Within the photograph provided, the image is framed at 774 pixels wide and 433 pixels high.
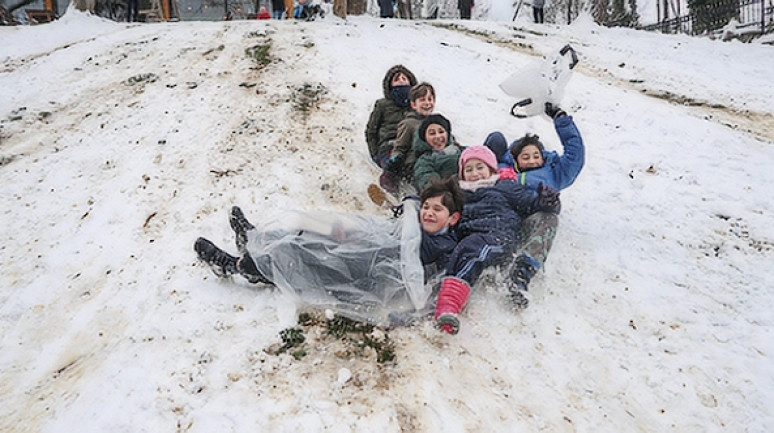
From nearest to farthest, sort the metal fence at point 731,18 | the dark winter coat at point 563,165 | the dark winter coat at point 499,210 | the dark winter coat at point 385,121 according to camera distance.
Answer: the dark winter coat at point 499,210 < the dark winter coat at point 563,165 < the dark winter coat at point 385,121 < the metal fence at point 731,18

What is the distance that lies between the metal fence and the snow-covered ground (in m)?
8.33

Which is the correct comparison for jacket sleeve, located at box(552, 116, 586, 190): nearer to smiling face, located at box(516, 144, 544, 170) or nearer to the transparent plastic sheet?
smiling face, located at box(516, 144, 544, 170)

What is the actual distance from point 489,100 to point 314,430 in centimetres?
555

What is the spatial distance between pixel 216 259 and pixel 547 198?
221 cm

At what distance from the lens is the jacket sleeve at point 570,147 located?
371 centimetres

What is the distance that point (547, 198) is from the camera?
3.41 m

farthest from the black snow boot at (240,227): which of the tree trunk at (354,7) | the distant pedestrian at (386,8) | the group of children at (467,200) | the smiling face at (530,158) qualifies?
the distant pedestrian at (386,8)

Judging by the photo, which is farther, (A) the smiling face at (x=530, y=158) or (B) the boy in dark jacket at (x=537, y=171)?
(A) the smiling face at (x=530, y=158)

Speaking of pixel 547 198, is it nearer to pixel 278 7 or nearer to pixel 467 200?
pixel 467 200

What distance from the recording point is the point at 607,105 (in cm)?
649

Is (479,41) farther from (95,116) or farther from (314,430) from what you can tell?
(314,430)

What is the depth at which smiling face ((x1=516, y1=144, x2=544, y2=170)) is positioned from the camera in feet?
13.0

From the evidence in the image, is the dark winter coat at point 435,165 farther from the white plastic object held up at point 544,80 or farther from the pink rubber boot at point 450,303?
the pink rubber boot at point 450,303

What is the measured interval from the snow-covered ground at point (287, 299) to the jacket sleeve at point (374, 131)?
19cm
